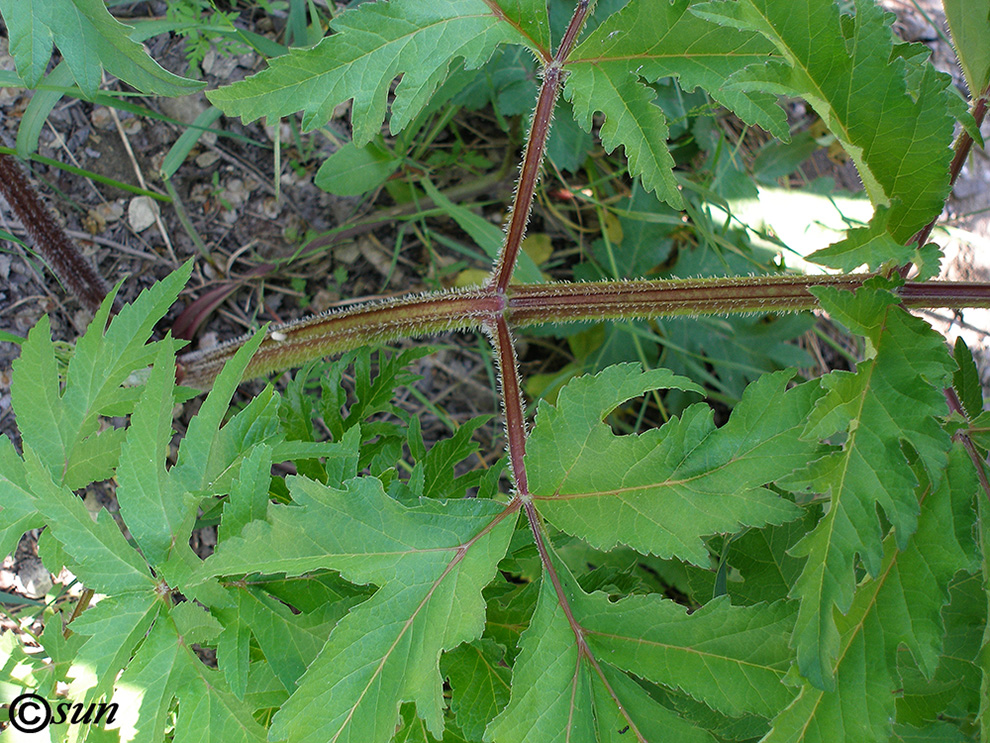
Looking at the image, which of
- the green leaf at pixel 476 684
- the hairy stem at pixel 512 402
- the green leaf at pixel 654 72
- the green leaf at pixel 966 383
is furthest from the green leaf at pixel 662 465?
the green leaf at pixel 966 383

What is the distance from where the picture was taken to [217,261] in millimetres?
2498

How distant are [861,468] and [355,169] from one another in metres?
1.72

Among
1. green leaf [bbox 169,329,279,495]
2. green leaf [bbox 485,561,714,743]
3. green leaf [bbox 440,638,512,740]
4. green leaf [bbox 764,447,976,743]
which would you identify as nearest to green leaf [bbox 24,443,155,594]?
green leaf [bbox 169,329,279,495]

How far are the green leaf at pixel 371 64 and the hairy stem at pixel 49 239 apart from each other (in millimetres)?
915

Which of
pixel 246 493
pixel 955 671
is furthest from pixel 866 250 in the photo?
pixel 246 493

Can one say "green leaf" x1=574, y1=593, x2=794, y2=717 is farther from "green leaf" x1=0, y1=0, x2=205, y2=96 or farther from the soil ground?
"green leaf" x1=0, y1=0, x2=205, y2=96

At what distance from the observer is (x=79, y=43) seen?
1332mm

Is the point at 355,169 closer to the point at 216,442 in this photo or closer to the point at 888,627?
the point at 216,442

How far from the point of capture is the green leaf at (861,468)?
A: 112cm

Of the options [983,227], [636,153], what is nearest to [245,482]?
[636,153]

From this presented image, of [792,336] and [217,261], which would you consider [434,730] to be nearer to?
[217,261]

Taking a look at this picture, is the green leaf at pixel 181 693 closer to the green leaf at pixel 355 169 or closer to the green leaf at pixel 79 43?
the green leaf at pixel 79 43

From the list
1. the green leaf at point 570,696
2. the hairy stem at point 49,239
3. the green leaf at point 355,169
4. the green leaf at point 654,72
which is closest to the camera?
the green leaf at point 570,696

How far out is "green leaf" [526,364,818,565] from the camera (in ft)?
4.13
